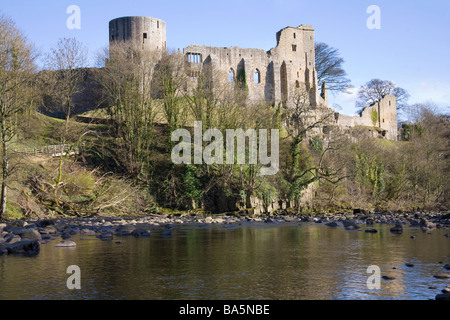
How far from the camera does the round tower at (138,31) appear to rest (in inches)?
2213

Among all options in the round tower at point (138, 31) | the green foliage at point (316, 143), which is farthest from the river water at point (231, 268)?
the round tower at point (138, 31)

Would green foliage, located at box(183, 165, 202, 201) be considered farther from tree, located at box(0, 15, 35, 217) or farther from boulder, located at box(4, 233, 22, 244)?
boulder, located at box(4, 233, 22, 244)

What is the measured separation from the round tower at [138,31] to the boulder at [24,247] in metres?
45.4

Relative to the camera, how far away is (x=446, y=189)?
35750mm

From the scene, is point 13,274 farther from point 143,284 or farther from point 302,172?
point 302,172

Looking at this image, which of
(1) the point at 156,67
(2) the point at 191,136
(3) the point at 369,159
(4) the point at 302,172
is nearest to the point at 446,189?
(3) the point at 369,159

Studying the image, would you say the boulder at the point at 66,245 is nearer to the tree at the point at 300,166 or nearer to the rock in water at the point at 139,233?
the rock in water at the point at 139,233

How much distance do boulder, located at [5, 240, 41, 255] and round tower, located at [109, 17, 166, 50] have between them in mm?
45402

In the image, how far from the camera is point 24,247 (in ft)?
41.9

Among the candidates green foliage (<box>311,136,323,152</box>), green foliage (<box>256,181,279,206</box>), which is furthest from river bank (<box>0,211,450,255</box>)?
green foliage (<box>311,136,323,152</box>)

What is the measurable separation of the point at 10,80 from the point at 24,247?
46.0 feet

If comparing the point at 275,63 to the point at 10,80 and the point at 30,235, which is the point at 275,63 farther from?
the point at 30,235

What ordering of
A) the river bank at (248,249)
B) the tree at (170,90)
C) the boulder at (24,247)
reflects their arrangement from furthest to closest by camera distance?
the tree at (170,90) → the boulder at (24,247) → the river bank at (248,249)

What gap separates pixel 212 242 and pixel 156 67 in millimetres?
25271
